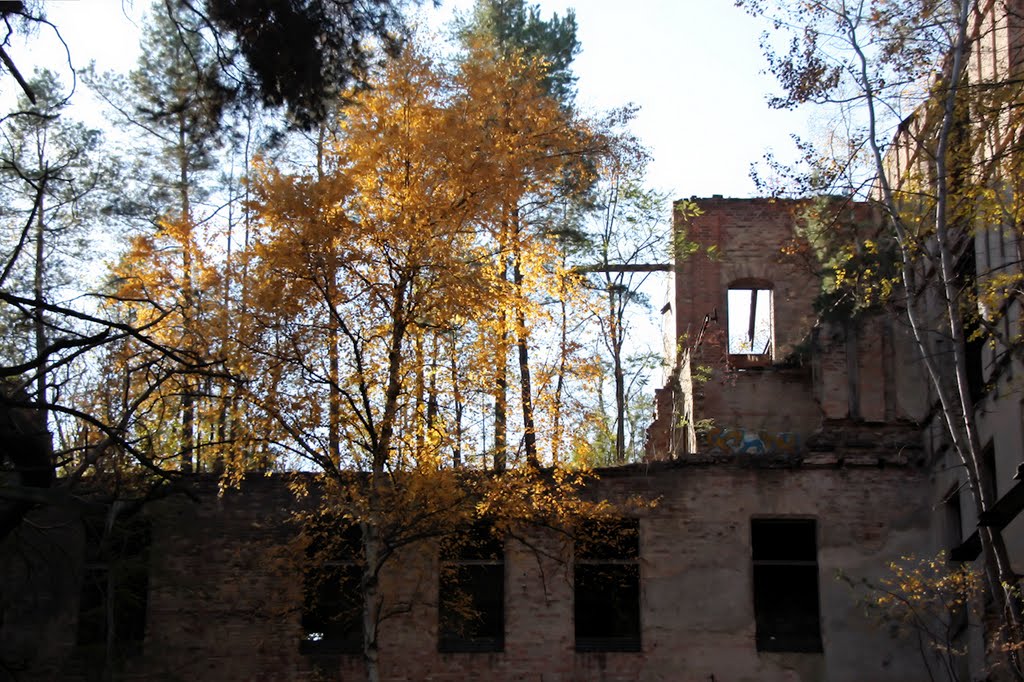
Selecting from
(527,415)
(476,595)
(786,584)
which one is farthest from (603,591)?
(527,415)

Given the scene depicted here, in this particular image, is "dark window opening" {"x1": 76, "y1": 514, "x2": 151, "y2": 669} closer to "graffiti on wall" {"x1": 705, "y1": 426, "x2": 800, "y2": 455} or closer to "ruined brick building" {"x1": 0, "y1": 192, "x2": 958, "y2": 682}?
"ruined brick building" {"x1": 0, "y1": 192, "x2": 958, "y2": 682}

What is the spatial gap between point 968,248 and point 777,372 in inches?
308

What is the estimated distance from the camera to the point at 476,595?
2167cm

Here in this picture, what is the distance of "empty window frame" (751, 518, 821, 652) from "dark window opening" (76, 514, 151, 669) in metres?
10.0

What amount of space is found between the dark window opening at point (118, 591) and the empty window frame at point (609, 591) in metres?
7.10

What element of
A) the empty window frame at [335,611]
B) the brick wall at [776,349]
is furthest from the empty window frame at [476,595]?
the brick wall at [776,349]

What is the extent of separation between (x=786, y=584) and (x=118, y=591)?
1077cm

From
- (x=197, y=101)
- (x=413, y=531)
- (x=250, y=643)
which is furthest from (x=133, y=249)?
(x=197, y=101)

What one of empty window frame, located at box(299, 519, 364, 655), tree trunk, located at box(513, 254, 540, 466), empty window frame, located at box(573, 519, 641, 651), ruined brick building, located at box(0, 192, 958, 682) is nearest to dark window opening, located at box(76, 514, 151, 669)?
ruined brick building, located at box(0, 192, 958, 682)

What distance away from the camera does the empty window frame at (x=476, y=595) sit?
69.2ft

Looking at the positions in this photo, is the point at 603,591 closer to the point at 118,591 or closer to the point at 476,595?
the point at 476,595

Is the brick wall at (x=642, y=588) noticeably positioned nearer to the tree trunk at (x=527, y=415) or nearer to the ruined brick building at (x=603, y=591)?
the ruined brick building at (x=603, y=591)

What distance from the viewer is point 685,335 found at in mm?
29953

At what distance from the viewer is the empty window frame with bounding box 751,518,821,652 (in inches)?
832
